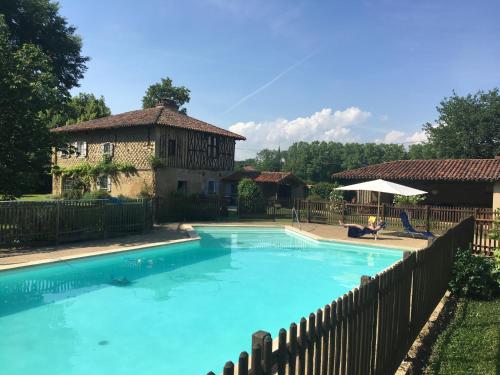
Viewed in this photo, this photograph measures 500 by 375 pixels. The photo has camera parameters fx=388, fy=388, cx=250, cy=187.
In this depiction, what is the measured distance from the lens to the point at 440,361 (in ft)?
15.8

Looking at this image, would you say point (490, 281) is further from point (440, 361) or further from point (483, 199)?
point (483, 199)

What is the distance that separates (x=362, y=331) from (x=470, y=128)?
4649 centimetres

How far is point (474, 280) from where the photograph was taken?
772cm

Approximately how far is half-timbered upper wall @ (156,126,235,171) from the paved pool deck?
5677 mm

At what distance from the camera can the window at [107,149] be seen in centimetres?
2597

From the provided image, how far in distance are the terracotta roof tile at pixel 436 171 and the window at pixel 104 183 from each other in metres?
15.8

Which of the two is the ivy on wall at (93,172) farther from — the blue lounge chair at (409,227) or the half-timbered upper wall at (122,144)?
the blue lounge chair at (409,227)

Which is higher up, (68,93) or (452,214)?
(68,93)

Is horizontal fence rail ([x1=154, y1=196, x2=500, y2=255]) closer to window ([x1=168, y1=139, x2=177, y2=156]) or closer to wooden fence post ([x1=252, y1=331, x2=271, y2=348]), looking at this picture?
window ([x1=168, y1=139, x2=177, y2=156])

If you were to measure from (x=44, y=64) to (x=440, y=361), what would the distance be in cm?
1644

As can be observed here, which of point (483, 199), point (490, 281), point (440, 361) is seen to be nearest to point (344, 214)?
point (483, 199)

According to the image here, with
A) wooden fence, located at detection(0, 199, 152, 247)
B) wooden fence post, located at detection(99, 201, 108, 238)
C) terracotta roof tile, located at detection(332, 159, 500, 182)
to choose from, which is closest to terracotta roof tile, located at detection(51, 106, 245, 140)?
wooden fence, located at detection(0, 199, 152, 247)

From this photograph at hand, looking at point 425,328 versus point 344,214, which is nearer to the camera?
point 425,328

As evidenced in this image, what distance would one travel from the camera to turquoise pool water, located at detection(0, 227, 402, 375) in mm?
6332
